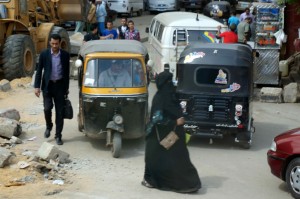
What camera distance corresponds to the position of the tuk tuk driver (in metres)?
11.4

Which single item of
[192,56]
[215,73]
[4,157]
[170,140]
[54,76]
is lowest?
[4,157]

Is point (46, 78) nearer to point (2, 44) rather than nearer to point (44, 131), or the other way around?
point (44, 131)

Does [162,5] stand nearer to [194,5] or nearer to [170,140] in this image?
[194,5]

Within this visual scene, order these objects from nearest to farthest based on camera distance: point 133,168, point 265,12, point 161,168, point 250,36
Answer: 1. point 161,168
2. point 133,168
3. point 265,12
4. point 250,36

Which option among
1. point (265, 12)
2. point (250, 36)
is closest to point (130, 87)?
point (265, 12)

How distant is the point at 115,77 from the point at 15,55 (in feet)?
22.2

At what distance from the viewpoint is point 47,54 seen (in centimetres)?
1132

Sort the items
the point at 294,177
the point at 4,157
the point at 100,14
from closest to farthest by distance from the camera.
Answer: the point at 294,177 → the point at 4,157 → the point at 100,14

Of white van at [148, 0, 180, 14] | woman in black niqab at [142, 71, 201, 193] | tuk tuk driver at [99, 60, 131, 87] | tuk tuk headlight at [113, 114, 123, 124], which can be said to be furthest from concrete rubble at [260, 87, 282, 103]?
white van at [148, 0, 180, 14]

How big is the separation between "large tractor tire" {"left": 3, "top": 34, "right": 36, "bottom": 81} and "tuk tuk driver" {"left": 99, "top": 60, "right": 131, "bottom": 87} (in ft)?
21.8

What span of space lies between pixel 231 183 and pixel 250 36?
492 inches

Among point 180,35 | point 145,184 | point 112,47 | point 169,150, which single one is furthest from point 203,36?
point 169,150

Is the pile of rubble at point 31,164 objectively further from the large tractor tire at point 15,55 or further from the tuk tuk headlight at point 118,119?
the large tractor tire at point 15,55

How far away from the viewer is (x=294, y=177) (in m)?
9.08
